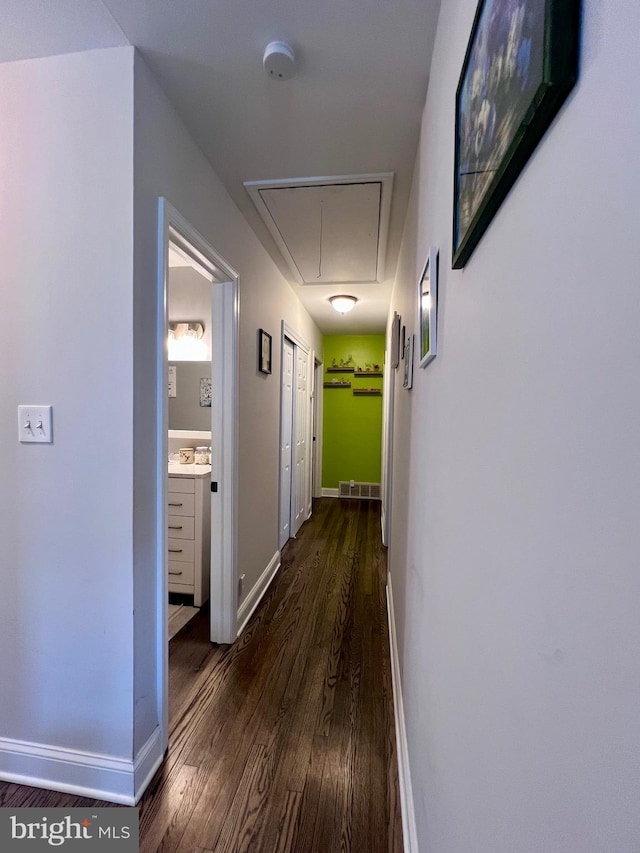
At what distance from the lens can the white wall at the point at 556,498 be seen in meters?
0.26

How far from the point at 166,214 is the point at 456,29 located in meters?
1.02

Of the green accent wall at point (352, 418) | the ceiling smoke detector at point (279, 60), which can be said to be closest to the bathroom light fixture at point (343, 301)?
the green accent wall at point (352, 418)

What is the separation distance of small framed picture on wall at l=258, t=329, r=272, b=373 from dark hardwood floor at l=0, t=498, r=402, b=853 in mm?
1628

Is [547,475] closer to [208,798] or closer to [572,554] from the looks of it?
[572,554]

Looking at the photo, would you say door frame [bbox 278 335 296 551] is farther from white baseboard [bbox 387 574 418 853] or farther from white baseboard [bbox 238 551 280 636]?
white baseboard [bbox 387 574 418 853]

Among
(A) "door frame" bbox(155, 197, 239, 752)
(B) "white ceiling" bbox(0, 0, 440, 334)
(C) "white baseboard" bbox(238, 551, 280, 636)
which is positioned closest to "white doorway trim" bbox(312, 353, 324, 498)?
(C) "white baseboard" bbox(238, 551, 280, 636)

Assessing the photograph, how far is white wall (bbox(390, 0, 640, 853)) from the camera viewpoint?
0.26 m

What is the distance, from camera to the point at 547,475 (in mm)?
378

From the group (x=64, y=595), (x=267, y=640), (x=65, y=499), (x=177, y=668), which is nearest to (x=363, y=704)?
(x=267, y=640)

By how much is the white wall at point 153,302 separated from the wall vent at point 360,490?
10.3 ft

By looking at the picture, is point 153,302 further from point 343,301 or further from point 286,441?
point 343,301

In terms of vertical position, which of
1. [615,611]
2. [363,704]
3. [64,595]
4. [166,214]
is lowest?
[363,704]

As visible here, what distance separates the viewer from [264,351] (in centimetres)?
248

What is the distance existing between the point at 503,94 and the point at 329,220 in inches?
70.8
